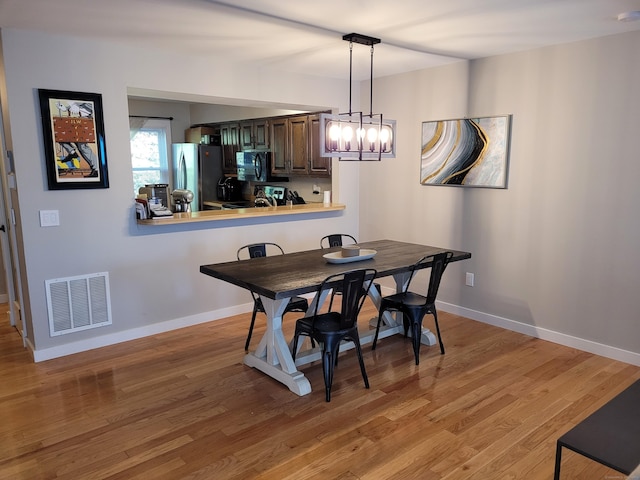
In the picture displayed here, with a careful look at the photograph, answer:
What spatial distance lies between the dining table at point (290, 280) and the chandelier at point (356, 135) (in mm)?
785

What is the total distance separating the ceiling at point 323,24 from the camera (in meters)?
2.69

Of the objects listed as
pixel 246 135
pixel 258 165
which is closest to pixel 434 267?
pixel 258 165

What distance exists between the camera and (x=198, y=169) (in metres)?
7.28

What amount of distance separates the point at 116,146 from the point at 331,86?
2429 millimetres

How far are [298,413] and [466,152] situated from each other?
2.87m

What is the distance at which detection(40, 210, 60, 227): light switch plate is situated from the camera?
3428 millimetres

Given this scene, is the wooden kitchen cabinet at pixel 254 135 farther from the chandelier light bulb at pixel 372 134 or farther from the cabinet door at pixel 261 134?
the chandelier light bulb at pixel 372 134

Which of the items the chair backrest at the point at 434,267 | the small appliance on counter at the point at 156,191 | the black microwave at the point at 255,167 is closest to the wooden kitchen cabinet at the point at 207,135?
the black microwave at the point at 255,167

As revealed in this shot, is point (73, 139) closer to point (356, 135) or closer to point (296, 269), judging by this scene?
point (296, 269)

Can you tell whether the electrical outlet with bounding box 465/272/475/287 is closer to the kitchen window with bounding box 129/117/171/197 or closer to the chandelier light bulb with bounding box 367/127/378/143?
the chandelier light bulb with bounding box 367/127/378/143

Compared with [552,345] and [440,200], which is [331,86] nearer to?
[440,200]

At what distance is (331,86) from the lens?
200 inches

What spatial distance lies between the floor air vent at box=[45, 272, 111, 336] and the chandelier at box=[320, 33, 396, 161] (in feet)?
7.04

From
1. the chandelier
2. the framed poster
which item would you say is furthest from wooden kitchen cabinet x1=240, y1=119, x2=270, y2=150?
the chandelier
